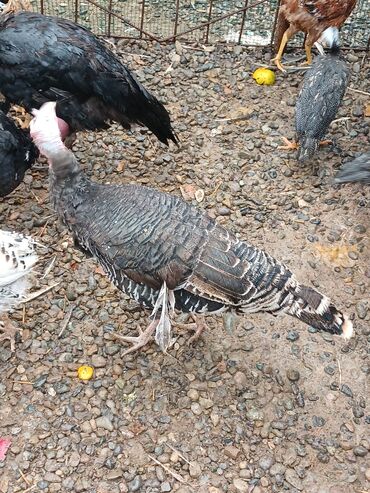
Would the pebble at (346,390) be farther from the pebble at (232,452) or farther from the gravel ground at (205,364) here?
the pebble at (232,452)

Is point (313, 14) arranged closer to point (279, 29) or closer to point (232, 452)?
point (279, 29)

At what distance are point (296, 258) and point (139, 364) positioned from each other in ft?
4.34

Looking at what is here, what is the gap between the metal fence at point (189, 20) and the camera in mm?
5863

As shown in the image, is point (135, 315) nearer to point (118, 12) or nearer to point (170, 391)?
point (170, 391)

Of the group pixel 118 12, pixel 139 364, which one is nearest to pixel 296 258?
pixel 139 364

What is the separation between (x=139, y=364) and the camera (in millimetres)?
3684

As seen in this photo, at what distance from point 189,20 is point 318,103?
2089 mm

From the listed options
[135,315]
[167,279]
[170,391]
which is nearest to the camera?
[167,279]

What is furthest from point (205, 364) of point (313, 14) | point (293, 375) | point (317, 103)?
point (313, 14)

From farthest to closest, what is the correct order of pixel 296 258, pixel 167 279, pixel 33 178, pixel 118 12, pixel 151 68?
pixel 118 12, pixel 151 68, pixel 33 178, pixel 296 258, pixel 167 279

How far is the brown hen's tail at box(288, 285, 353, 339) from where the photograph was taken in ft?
10.8

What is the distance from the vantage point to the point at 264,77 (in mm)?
5418

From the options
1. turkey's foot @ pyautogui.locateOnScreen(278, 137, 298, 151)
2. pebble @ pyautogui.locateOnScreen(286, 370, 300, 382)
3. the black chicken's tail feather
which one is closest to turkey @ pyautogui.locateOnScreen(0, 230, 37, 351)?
the black chicken's tail feather

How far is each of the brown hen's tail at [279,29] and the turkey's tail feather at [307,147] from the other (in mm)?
1406
